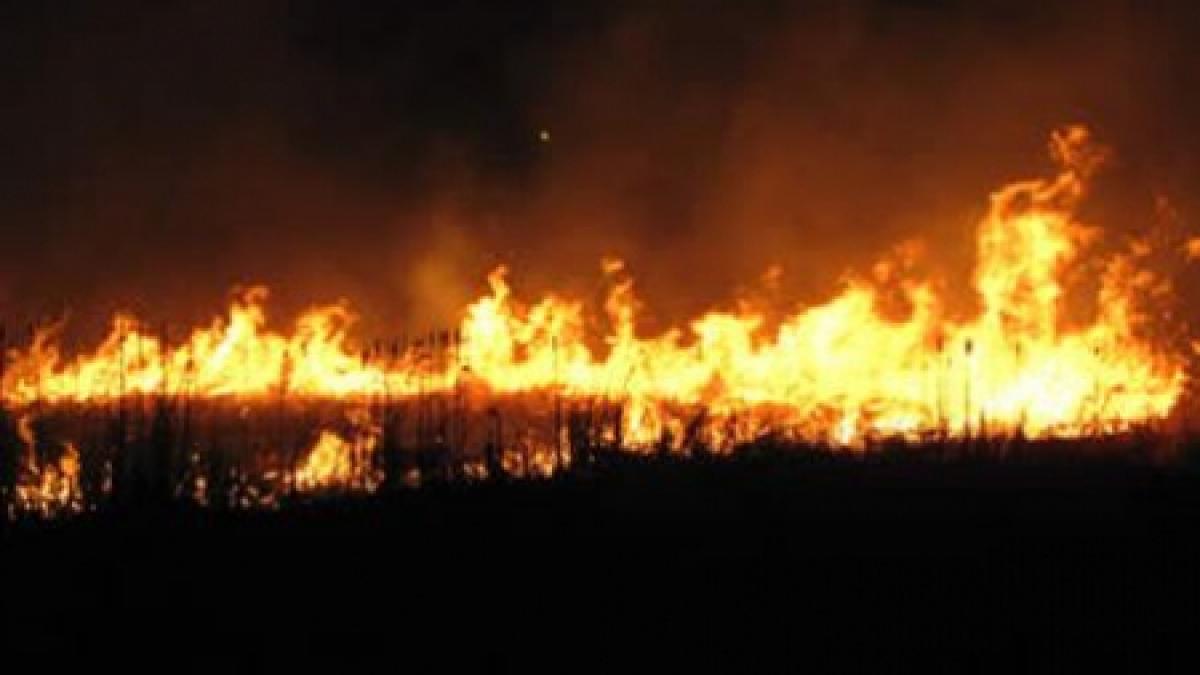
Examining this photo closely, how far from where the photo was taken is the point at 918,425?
1703cm

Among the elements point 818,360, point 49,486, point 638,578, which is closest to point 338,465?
point 49,486

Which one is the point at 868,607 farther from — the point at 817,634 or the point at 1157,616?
the point at 1157,616

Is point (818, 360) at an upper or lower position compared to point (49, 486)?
upper

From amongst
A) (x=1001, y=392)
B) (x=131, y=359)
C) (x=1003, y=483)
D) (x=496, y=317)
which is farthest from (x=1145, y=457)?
(x=131, y=359)

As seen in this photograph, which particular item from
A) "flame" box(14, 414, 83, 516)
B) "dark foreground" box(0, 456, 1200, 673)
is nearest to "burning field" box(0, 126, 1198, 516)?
"flame" box(14, 414, 83, 516)

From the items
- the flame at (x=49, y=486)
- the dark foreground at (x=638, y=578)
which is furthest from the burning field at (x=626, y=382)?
the dark foreground at (x=638, y=578)

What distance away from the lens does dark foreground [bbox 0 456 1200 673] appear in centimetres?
888

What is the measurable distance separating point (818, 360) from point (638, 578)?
11349 mm

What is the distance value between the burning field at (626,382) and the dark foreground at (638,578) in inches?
52.7

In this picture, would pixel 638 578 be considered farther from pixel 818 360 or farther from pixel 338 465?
pixel 818 360

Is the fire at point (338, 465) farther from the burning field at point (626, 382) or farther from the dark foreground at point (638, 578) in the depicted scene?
the dark foreground at point (638, 578)

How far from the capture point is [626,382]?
16.3 m

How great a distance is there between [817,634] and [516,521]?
10.2 ft

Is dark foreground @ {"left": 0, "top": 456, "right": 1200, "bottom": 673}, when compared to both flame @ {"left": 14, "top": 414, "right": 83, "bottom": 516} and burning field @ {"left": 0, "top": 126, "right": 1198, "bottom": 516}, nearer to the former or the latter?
flame @ {"left": 14, "top": 414, "right": 83, "bottom": 516}
